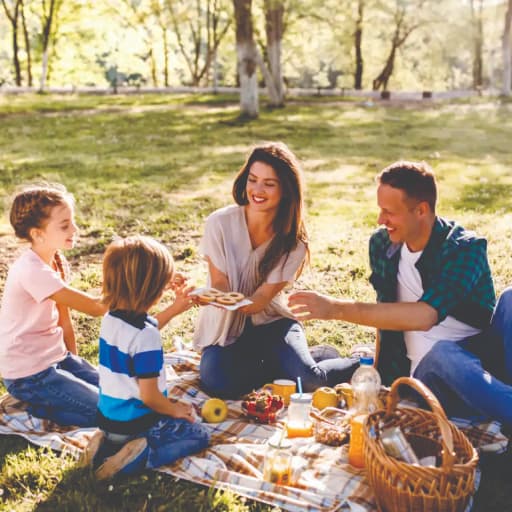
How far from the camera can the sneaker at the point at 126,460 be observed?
140 inches

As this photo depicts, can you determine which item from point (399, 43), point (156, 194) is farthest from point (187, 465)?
point (399, 43)

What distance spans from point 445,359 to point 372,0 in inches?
1245

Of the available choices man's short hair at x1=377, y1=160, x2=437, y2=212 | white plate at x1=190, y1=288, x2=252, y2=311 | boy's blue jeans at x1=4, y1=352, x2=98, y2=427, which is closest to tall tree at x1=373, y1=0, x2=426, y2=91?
man's short hair at x1=377, y1=160, x2=437, y2=212

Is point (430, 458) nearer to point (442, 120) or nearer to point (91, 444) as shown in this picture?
point (91, 444)

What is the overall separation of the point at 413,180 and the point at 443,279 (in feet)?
2.00

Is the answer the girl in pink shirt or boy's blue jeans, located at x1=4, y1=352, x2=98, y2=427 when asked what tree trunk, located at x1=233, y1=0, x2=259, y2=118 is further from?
boy's blue jeans, located at x1=4, y1=352, x2=98, y2=427

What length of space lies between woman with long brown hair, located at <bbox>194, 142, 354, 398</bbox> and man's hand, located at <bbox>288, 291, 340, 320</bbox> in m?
0.75

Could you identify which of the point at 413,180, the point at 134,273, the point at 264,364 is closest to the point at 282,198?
the point at 413,180

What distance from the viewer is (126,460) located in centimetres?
358

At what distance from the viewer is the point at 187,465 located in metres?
3.71

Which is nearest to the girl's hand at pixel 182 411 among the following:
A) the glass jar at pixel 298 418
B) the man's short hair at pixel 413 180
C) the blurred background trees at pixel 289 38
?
the glass jar at pixel 298 418

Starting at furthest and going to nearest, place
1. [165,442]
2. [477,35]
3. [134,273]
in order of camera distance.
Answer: [477,35] → [165,442] → [134,273]

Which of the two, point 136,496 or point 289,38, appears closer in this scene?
point 136,496

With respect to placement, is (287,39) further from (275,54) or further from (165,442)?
(165,442)
